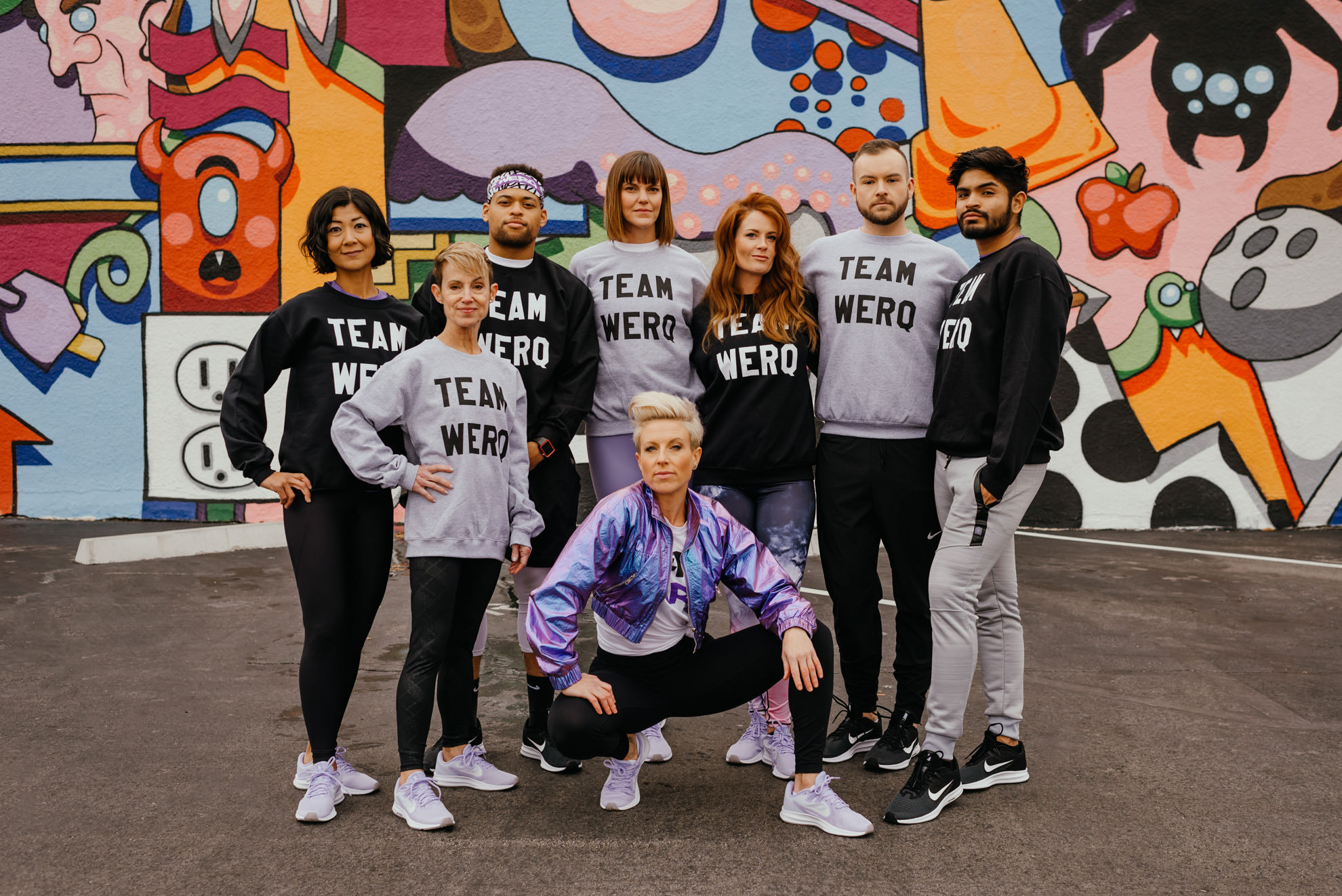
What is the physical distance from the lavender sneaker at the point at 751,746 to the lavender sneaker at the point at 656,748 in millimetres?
238

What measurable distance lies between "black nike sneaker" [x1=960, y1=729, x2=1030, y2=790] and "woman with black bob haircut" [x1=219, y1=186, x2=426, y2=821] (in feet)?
6.81

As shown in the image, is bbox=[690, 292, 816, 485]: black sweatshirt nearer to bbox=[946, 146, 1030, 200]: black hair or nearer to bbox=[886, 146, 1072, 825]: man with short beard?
bbox=[886, 146, 1072, 825]: man with short beard

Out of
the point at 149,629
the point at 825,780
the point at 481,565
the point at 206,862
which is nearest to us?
the point at 206,862

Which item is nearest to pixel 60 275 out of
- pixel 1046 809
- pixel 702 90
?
pixel 702 90

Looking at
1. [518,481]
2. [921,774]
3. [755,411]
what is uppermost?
[755,411]

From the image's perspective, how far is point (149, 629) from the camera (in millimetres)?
5605

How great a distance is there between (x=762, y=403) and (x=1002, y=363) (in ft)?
2.86

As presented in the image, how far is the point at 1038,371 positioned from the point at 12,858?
3.46 m

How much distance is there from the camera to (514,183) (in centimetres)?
396

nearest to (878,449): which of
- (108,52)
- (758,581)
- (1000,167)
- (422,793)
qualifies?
(758,581)

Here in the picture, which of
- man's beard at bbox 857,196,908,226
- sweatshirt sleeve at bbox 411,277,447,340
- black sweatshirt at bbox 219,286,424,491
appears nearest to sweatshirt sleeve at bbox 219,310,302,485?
black sweatshirt at bbox 219,286,424,491

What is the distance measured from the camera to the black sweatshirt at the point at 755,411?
377 centimetres

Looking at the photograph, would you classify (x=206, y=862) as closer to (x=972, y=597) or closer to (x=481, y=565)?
(x=481, y=565)

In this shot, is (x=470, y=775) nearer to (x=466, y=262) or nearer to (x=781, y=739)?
(x=781, y=739)
